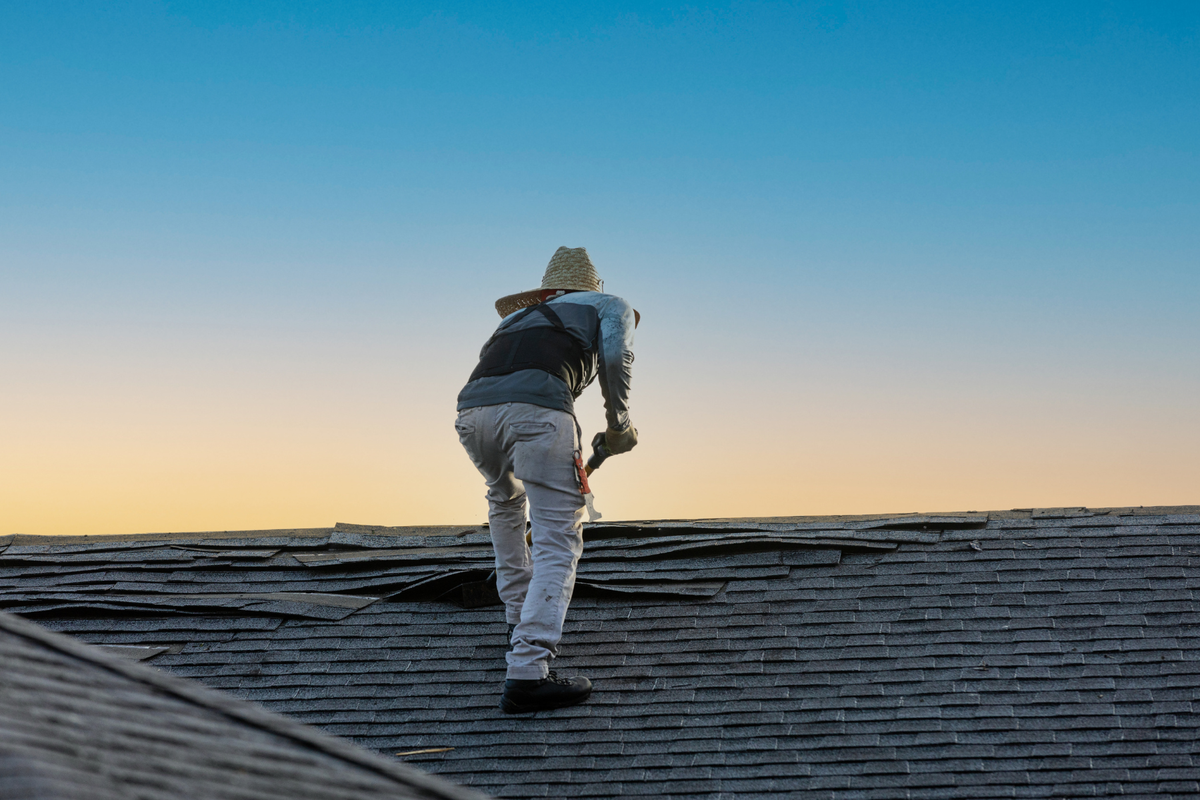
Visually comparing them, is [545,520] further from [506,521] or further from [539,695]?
[539,695]

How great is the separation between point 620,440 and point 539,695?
1077mm

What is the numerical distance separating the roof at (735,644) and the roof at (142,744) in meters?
1.43

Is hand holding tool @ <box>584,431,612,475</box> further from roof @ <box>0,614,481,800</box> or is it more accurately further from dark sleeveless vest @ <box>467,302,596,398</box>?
roof @ <box>0,614,481,800</box>

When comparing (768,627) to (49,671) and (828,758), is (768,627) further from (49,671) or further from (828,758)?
(49,671)

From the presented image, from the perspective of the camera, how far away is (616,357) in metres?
4.03

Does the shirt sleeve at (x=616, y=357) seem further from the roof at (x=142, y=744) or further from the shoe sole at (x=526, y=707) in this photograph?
the roof at (x=142, y=744)

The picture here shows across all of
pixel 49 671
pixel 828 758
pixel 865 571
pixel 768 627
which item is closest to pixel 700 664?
pixel 768 627

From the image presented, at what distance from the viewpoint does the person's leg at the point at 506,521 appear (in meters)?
4.08

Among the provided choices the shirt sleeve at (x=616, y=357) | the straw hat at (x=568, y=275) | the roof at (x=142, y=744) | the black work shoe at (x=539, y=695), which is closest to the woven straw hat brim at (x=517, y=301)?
the straw hat at (x=568, y=275)

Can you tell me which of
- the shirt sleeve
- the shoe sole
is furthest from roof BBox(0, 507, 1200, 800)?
the shirt sleeve

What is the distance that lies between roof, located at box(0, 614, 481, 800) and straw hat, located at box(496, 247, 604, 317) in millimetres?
2568

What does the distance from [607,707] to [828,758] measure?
2.70 feet

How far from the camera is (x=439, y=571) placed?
4898mm

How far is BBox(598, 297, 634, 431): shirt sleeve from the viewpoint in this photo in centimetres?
404
